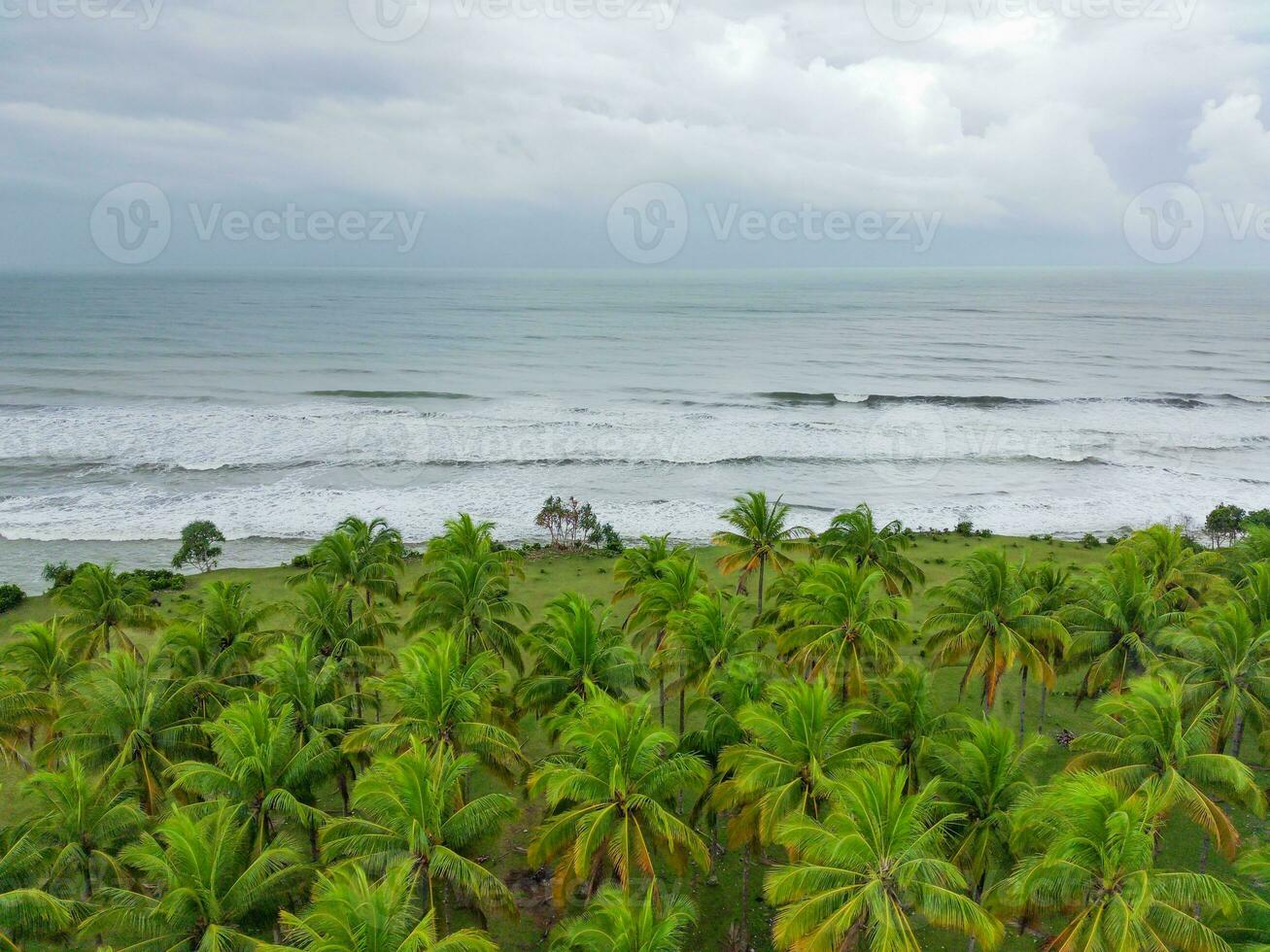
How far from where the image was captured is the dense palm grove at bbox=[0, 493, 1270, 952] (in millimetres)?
12203

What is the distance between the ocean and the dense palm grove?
22.9m

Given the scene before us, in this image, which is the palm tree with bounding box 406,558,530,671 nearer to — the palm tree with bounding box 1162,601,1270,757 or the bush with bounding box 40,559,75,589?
the palm tree with bounding box 1162,601,1270,757

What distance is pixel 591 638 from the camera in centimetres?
1953

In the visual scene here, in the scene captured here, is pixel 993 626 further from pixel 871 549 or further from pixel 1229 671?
pixel 871 549

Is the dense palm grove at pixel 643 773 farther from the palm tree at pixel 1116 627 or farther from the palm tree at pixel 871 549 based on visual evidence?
the palm tree at pixel 871 549

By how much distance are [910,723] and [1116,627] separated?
27.6ft

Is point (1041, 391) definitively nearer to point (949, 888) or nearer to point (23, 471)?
point (949, 888)

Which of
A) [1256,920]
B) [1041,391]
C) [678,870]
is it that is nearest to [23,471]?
[678,870]

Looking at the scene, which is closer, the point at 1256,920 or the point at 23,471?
the point at 1256,920

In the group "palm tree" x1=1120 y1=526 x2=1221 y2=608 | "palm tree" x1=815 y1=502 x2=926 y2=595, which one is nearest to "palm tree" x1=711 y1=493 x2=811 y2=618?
"palm tree" x1=815 y1=502 x2=926 y2=595

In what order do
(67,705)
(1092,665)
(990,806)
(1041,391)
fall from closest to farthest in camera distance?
(990,806)
(67,705)
(1092,665)
(1041,391)

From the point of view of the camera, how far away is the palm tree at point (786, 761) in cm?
1457

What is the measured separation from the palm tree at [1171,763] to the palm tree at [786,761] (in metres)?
4.81

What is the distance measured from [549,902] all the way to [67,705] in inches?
483
